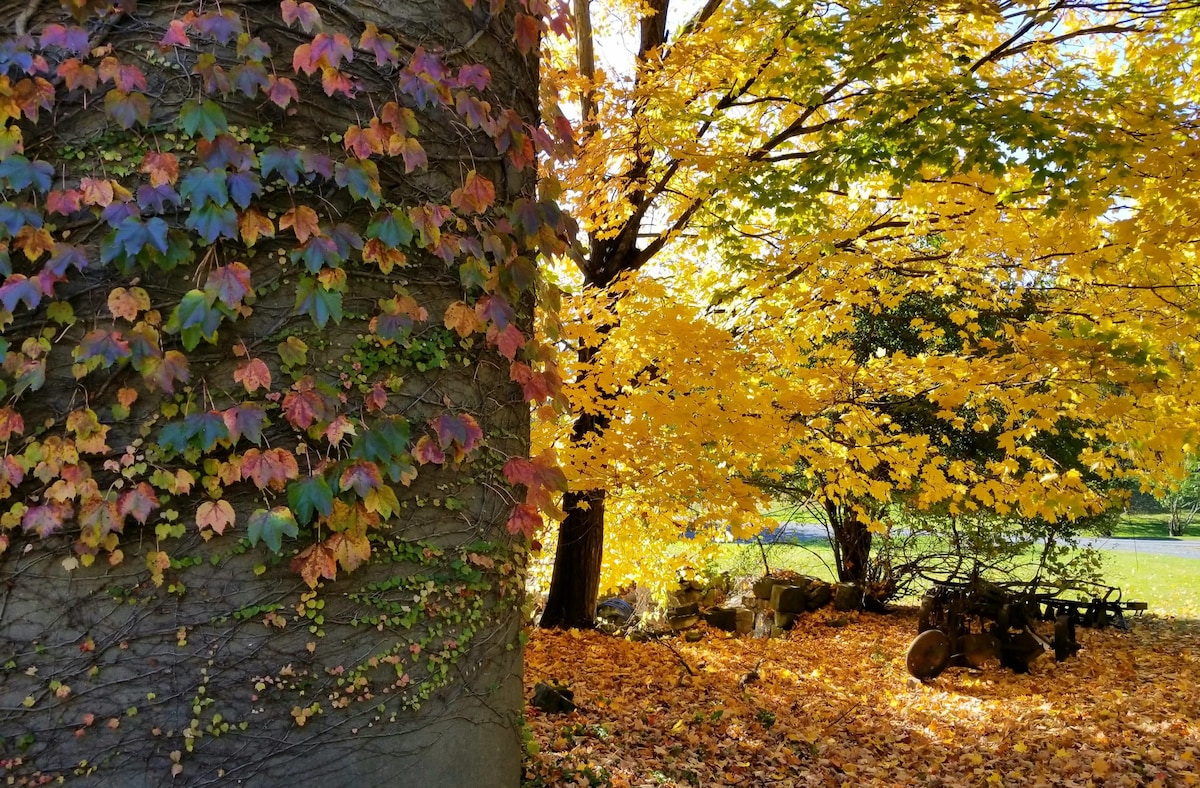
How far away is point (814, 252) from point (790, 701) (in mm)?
4432

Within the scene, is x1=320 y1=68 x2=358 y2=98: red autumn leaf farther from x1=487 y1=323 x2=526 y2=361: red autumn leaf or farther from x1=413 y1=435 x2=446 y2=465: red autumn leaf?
x1=413 y1=435 x2=446 y2=465: red autumn leaf

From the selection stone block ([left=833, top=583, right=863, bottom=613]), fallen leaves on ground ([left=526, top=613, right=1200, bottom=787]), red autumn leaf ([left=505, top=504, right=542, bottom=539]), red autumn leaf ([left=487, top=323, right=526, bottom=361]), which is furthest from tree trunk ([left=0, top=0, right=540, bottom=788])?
stone block ([left=833, top=583, right=863, bottom=613])

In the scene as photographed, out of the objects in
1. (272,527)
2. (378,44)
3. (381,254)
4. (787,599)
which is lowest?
(787,599)

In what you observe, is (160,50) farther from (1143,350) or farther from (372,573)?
(1143,350)

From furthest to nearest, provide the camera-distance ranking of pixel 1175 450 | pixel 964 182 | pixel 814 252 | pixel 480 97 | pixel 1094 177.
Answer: pixel 814 252, pixel 964 182, pixel 1175 450, pixel 1094 177, pixel 480 97

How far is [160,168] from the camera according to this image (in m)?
2.13

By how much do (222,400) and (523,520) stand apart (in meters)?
1.04

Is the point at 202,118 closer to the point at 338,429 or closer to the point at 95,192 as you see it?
the point at 95,192

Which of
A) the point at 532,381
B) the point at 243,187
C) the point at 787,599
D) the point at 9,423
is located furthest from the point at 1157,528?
the point at 9,423

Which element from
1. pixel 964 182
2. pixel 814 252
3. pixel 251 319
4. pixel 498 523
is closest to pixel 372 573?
pixel 498 523

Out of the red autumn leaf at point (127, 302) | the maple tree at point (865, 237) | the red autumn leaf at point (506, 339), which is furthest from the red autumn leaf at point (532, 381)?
the maple tree at point (865, 237)

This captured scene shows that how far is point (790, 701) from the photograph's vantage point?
7418 mm

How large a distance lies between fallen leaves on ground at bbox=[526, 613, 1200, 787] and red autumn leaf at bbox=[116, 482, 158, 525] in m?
2.40

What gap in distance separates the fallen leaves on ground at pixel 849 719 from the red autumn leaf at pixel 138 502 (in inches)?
94.5
